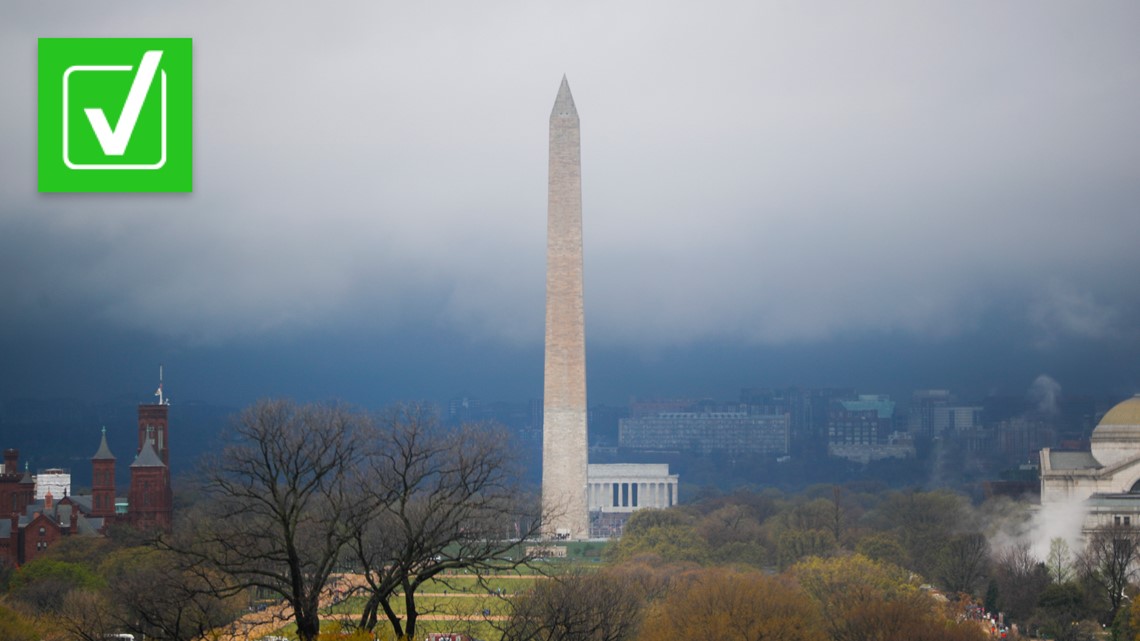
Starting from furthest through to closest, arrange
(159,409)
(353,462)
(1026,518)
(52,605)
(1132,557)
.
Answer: (159,409) → (1026,518) → (1132,557) → (52,605) → (353,462)

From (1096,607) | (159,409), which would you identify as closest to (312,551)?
(1096,607)

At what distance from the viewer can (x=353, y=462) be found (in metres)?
45.0

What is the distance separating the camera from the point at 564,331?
94.4 m

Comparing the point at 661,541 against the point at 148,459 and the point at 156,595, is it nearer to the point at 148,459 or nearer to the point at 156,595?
the point at 148,459

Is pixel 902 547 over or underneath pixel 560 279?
underneath

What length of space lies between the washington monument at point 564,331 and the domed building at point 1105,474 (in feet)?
72.0

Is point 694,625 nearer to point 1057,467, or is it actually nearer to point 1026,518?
point 1026,518

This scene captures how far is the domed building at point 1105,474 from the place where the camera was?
94.3m

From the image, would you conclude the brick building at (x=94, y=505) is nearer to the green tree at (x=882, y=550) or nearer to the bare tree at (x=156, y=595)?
the bare tree at (x=156, y=595)

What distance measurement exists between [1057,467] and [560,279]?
28230 millimetres

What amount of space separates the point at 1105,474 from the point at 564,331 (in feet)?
89.6

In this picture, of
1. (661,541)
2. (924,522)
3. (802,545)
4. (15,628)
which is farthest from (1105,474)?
(15,628)

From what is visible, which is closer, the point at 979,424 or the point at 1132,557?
the point at 1132,557

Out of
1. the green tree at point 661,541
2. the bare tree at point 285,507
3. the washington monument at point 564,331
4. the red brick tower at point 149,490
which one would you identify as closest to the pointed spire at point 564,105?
the washington monument at point 564,331
